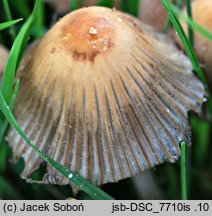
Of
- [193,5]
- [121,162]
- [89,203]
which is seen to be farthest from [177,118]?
[193,5]

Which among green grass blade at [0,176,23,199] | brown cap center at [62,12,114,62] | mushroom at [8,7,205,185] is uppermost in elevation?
brown cap center at [62,12,114,62]

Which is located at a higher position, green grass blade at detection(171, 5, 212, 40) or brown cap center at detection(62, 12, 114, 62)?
green grass blade at detection(171, 5, 212, 40)

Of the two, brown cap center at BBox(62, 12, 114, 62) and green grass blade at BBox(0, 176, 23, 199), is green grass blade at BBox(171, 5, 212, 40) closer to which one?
brown cap center at BBox(62, 12, 114, 62)

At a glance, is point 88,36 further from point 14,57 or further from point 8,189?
point 8,189

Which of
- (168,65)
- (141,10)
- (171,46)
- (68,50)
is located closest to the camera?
(68,50)

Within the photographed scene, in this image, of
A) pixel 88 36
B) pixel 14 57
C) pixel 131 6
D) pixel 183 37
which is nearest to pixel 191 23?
pixel 183 37

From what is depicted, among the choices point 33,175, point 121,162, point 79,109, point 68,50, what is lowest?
point 33,175

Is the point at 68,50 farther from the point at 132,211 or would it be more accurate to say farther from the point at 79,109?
the point at 132,211

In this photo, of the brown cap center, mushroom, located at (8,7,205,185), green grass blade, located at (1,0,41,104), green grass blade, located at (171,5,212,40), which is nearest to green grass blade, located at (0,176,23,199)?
mushroom, located at (8,7,205,185)
